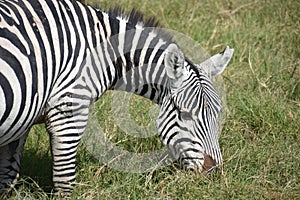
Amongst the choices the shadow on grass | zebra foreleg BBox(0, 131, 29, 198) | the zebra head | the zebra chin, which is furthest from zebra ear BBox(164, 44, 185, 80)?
the shadow on grass

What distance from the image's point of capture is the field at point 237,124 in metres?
5.44

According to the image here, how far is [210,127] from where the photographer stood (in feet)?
18.0

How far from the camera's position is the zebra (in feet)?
15.8

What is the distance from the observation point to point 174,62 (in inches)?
213

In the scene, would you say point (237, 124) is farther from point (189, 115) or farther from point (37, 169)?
point (37, 169)

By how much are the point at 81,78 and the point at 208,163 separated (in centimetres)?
120

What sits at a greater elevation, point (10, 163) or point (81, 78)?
point (81, 78)

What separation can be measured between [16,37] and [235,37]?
4.29 meters

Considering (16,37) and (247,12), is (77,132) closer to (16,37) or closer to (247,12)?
(16,37)

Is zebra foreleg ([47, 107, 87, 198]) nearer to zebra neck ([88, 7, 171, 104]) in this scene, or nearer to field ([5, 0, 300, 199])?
field ([5, 0, 300, 199])

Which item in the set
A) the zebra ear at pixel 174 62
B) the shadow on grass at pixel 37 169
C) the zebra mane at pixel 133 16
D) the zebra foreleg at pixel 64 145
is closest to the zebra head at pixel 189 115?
the zebra ear at pixel 174 62

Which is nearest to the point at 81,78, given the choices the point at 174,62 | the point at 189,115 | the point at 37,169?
the point at 174,62

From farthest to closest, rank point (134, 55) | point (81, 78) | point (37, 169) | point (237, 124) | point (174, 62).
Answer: point (237, 124) < point (37, 169) < point (134, 55) < point (174, 62) < point (81, 78)

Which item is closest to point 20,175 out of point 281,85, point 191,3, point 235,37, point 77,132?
point 77,132
